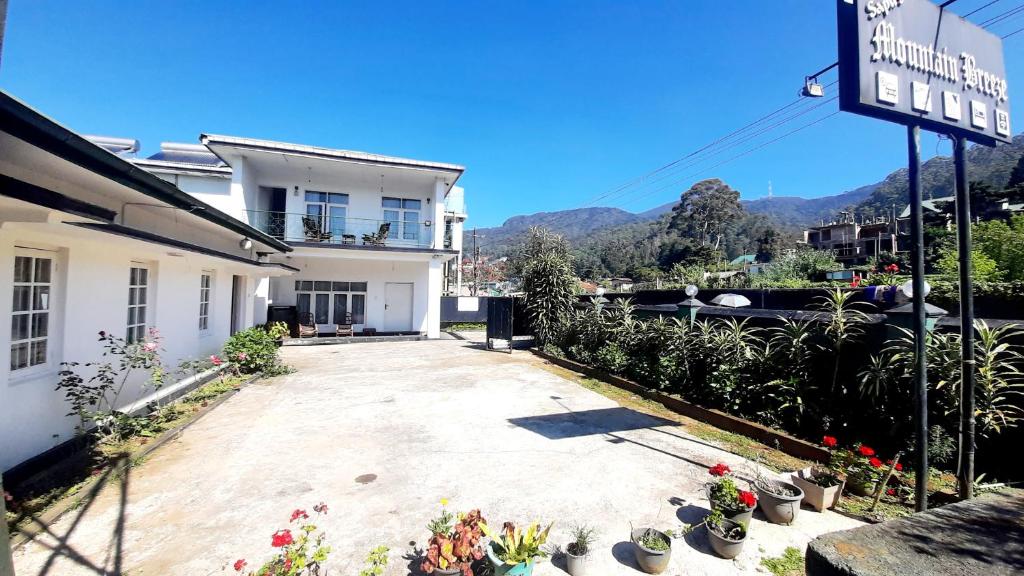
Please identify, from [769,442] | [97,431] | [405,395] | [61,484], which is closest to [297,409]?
[405,395]

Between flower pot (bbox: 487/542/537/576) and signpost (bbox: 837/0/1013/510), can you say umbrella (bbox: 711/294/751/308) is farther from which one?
flower pot (bbox: 487/542/537/576)

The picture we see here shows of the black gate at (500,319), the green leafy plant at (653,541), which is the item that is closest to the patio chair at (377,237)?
the black gate at (500,319)

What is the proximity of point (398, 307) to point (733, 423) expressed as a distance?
47.7 feet

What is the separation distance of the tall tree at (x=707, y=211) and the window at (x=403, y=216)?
5230 centimetres

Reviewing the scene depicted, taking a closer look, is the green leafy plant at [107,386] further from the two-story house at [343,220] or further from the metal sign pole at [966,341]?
the two-story house at [343,220]

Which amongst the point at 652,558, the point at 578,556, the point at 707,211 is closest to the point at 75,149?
the point at 578,556

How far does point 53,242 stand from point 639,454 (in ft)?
22.7

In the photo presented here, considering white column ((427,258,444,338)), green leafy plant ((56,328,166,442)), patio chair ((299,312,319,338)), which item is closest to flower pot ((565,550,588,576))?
green leafy plant ((56,328,166,442))

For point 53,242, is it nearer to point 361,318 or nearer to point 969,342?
point 969,342

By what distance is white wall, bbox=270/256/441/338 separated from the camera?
16328 mm

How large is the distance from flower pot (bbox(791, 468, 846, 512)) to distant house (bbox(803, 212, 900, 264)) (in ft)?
170

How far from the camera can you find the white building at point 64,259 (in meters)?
3.12

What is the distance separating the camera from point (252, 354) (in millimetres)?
9148

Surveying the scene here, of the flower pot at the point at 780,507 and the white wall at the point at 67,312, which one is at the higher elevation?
the white wall at the point at 67,312
